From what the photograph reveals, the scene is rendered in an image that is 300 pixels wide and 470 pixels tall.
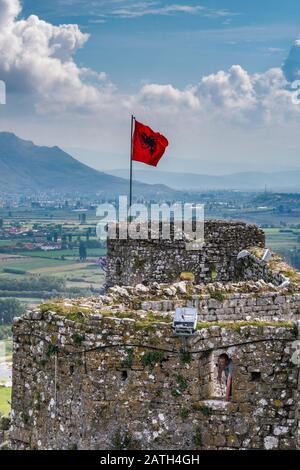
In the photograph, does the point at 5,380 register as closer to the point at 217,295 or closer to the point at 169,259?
the point at 169,259

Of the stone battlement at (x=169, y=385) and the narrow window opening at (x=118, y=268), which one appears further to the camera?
the narrow window opening at (x=118, y=268)

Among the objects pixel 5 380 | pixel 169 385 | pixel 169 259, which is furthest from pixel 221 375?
pixel 5 380

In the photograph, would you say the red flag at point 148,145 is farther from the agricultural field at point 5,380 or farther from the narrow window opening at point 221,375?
the agricultural field at point 5,380

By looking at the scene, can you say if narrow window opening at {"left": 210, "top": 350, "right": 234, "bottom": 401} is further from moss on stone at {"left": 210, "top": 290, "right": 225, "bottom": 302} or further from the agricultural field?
the agricultural field

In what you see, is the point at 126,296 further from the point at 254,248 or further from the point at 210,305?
the point at 254,248

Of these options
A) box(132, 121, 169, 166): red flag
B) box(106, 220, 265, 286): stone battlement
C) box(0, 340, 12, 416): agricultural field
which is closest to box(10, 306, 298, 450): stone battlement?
Result: box(106, 220, 265, 286): stone battlement

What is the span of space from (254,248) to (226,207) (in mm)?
141612

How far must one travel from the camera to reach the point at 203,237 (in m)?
28.0

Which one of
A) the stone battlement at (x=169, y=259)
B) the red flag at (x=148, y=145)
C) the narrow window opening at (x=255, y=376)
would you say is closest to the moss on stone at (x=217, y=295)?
the narrow window opening at (x=255, y=376)

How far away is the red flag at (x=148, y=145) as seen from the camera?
94.5ft

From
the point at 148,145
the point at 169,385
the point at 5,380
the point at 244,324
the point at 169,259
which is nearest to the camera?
the point at 169,385

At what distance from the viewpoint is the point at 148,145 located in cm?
2891

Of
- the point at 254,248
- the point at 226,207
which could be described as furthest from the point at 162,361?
the point at 226,207
